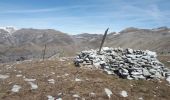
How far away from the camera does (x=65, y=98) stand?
26.6 metres

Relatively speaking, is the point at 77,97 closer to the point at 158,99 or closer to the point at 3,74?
the point at 158,99

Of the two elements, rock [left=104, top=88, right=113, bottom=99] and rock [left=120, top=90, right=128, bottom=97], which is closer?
rock [left=104, top=88, right=113, bottom=99]

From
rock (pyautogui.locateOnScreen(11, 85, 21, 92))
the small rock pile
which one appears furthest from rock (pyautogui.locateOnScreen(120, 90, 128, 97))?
rock (pyautogui.locateOnScreen(11, 85, 21, 92))

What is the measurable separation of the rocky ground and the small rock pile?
3.80 feet

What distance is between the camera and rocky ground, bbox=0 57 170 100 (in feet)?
89.8

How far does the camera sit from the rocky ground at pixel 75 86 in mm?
27359

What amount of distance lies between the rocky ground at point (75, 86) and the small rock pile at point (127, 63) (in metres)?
1.16

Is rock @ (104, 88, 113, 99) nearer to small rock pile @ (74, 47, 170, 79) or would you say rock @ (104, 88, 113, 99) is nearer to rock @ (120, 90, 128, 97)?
rock @ (120, 90, 128, 97)

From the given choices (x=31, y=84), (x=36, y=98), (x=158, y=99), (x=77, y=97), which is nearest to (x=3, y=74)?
(x=31, y=84)

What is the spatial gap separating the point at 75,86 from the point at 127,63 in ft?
27.0

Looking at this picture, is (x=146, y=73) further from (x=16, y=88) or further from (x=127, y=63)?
(x=16, y=88)


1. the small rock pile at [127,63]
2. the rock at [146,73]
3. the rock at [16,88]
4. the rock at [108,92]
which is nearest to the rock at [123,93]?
the rock at [108,92]

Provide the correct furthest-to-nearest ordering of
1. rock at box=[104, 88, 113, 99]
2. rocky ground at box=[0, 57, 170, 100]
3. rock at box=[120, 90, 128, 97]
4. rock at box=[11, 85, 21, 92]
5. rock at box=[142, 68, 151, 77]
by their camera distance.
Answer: rock at box=[142, 68, 151, 77] → rock at box=[11, 85, 21, 92] → rock at box=[120, 90, 128, 97] → rock at box=[104, 88, 113, 99] → rocky ground at box=[0, 57, 170, 100]

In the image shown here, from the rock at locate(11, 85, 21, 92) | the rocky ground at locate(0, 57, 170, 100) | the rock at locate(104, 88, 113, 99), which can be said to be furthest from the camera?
the rock at locate(11, 85, 21, 92)
